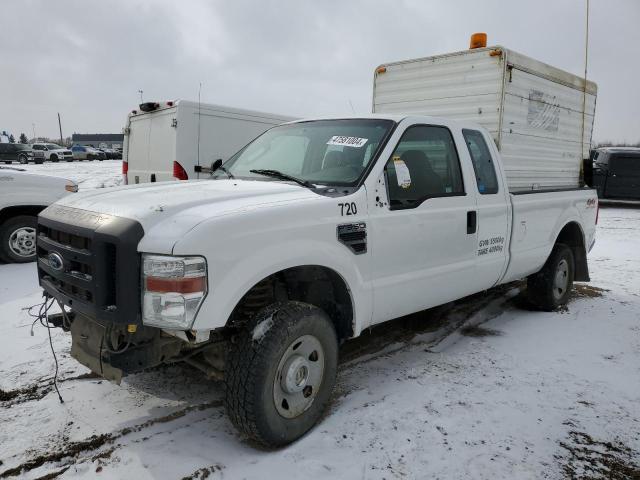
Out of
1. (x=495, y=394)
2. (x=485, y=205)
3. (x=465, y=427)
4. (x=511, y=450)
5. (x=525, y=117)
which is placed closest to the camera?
(x=511, y=450)

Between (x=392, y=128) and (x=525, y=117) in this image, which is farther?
(x=525, y=117)

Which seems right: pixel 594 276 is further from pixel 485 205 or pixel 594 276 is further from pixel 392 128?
pixel 392 128

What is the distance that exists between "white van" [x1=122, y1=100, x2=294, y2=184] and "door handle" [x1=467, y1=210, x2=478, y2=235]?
4399 mm

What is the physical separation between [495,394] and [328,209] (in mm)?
1791

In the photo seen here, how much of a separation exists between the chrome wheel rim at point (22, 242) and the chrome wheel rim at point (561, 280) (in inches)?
272

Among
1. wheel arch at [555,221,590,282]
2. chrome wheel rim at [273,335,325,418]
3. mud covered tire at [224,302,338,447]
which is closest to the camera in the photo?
mud covered tire at [224,302,338,447]

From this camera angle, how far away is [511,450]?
2748mm

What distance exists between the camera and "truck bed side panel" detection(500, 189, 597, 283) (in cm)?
453

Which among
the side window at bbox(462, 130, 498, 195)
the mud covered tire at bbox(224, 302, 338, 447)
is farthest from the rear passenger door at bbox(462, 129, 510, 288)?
the mud covered tire at bbox(224, 302, 338, 447)

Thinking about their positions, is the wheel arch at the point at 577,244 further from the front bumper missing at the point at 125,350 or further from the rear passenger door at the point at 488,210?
the front bumper missing at the point at 125,350

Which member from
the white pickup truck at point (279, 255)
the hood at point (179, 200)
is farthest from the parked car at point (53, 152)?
the white pickup truck at point (279, 255)

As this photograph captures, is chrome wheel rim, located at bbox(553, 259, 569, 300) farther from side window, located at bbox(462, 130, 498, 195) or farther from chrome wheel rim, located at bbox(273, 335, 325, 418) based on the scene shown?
chrome wheel rim, located at bbox(273, 335, 325, 418)

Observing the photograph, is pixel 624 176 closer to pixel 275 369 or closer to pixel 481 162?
pixel 481 162

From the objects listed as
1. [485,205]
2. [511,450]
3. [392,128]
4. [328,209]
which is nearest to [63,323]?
[328,209]
